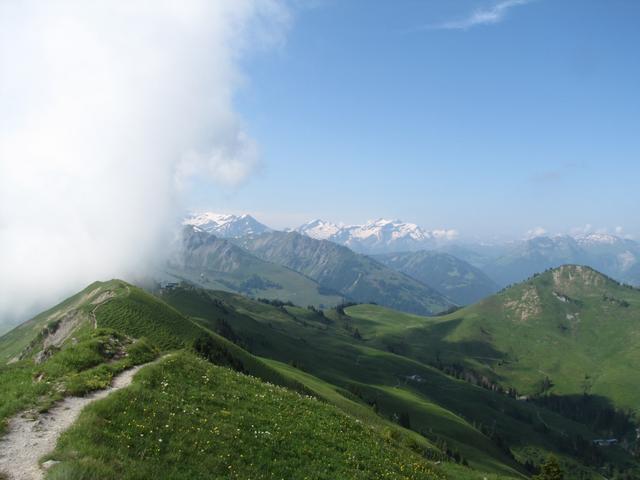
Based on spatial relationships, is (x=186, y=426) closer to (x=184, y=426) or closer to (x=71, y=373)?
(x=184, y=426)

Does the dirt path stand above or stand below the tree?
above

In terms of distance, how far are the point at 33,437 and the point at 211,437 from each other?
333 inches

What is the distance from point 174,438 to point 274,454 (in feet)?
18.5

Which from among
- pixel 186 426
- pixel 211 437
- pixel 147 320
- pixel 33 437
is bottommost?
pixel 211 437

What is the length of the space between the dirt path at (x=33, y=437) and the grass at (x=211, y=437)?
808 millimetres

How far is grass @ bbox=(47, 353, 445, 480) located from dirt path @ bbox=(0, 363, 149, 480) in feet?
2.65

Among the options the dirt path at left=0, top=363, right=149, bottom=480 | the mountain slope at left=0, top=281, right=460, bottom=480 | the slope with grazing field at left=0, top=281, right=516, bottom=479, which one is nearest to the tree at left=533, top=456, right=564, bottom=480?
the slope with grazing field at left=0, top=281, right=516, bottom=479

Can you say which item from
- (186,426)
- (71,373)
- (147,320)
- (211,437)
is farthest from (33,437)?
(147,320)

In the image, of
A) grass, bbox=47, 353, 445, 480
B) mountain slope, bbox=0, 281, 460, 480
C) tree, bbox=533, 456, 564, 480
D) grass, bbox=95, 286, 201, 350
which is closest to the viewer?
grass, bbox=47, 353, 445, 480

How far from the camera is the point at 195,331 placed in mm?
115875

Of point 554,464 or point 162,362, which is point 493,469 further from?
point 162,362

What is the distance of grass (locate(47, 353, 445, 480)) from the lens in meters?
20.6

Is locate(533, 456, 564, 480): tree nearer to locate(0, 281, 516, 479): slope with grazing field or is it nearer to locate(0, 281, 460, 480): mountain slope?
locate(0, 281, 516, 479): slope with grazing field

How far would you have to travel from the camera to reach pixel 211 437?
80.8 feet
